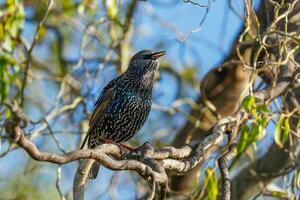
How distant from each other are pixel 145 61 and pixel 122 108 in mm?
507

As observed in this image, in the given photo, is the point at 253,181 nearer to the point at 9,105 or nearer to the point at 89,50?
the point at 89,50

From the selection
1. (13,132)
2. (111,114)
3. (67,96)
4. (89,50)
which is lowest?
(13,132)

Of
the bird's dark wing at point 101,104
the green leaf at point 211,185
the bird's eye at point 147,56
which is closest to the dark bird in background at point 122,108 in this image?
the bird's dark wing at point 101,104

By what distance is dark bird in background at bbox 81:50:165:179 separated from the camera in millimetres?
6234

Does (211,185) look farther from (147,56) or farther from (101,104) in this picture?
(147,56)

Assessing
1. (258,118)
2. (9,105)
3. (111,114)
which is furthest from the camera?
(111,114)

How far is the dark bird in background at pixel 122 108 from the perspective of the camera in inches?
245

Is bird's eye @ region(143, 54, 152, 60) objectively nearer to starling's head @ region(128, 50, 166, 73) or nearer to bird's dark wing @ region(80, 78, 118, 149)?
starling's head @ region(128, 50, 166, 73)

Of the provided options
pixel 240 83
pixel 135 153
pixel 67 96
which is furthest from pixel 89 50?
pixel 135 153

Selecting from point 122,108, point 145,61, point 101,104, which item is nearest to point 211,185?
point 122,108

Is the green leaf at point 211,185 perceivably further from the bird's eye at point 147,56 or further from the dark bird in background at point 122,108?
the bird's eye at point 147,56

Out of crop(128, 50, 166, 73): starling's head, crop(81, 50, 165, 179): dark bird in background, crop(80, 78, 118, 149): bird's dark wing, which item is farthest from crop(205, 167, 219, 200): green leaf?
crop(128, 50, 166, 73): starling's head

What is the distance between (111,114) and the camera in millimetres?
6336

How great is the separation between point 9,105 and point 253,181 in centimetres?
398
